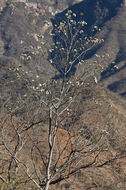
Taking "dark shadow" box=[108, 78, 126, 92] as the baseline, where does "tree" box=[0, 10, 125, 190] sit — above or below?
below

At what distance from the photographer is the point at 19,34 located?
17062 centimetres

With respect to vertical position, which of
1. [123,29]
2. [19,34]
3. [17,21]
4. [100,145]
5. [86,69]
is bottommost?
[100,145]

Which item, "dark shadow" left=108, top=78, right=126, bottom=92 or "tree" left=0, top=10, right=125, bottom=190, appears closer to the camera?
"tree" left=0, top=10, right=125, bottom=190

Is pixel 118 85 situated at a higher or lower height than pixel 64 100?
higher

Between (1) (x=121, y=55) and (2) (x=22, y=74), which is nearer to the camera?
(2) (x=22, y=74)

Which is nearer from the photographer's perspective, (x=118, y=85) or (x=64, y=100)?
(x=64, y=100)

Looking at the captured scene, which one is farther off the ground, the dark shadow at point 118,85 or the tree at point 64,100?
the dark shadow at point 118,85

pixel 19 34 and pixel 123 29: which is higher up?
pixel 19 34

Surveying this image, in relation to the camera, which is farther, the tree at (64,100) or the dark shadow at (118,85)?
the dark shadow at (118,85)

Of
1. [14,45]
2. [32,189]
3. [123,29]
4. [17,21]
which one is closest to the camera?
[32,189]

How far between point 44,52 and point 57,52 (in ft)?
2.33

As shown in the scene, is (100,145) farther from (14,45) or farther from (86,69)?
(14,45)

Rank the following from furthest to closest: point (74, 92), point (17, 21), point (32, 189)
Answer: point (17, 21) → point (32, 189) → point (74, 92)

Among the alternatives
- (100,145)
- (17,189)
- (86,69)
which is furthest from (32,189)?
(86,69)
